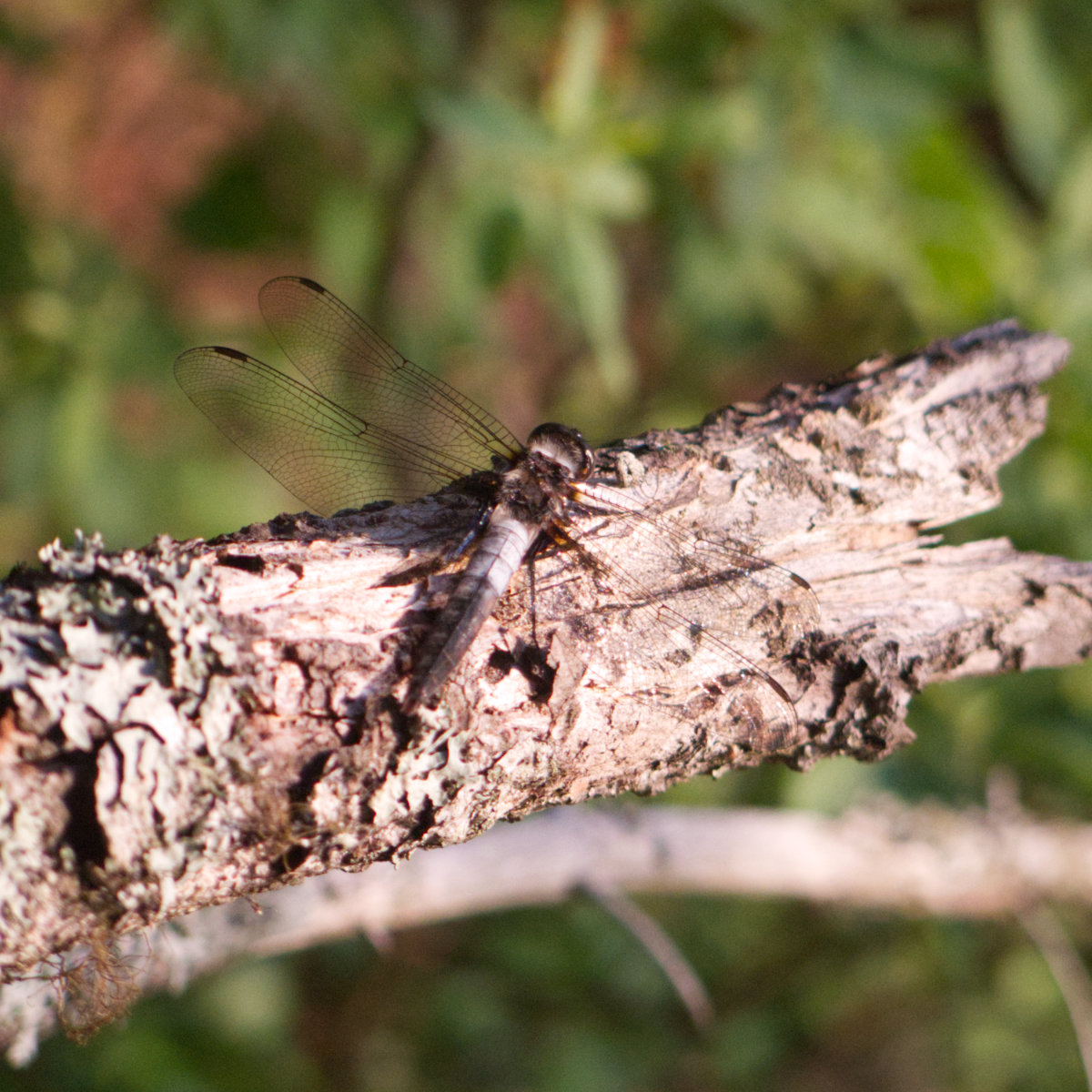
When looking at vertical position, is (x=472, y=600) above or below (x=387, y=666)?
above

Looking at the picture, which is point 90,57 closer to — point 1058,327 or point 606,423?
point 606,423

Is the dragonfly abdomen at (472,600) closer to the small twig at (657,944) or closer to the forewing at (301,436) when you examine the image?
the forewing at (301,436)

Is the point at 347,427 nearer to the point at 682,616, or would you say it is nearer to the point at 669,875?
the point at 682,616

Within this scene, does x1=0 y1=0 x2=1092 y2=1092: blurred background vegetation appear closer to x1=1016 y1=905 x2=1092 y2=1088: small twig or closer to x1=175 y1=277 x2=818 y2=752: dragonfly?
x1=1016 y1=905 x2=1092 y2=1088: small twig

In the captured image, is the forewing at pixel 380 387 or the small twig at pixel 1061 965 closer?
the forewing at pixel 380 387

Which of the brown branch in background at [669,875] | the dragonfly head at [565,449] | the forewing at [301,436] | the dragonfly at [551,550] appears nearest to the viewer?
the dragonfly at [551,550]

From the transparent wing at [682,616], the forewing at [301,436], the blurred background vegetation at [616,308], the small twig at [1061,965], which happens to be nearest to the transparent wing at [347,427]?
the forewing at [301,436]

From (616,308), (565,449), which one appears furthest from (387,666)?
(616,308)
